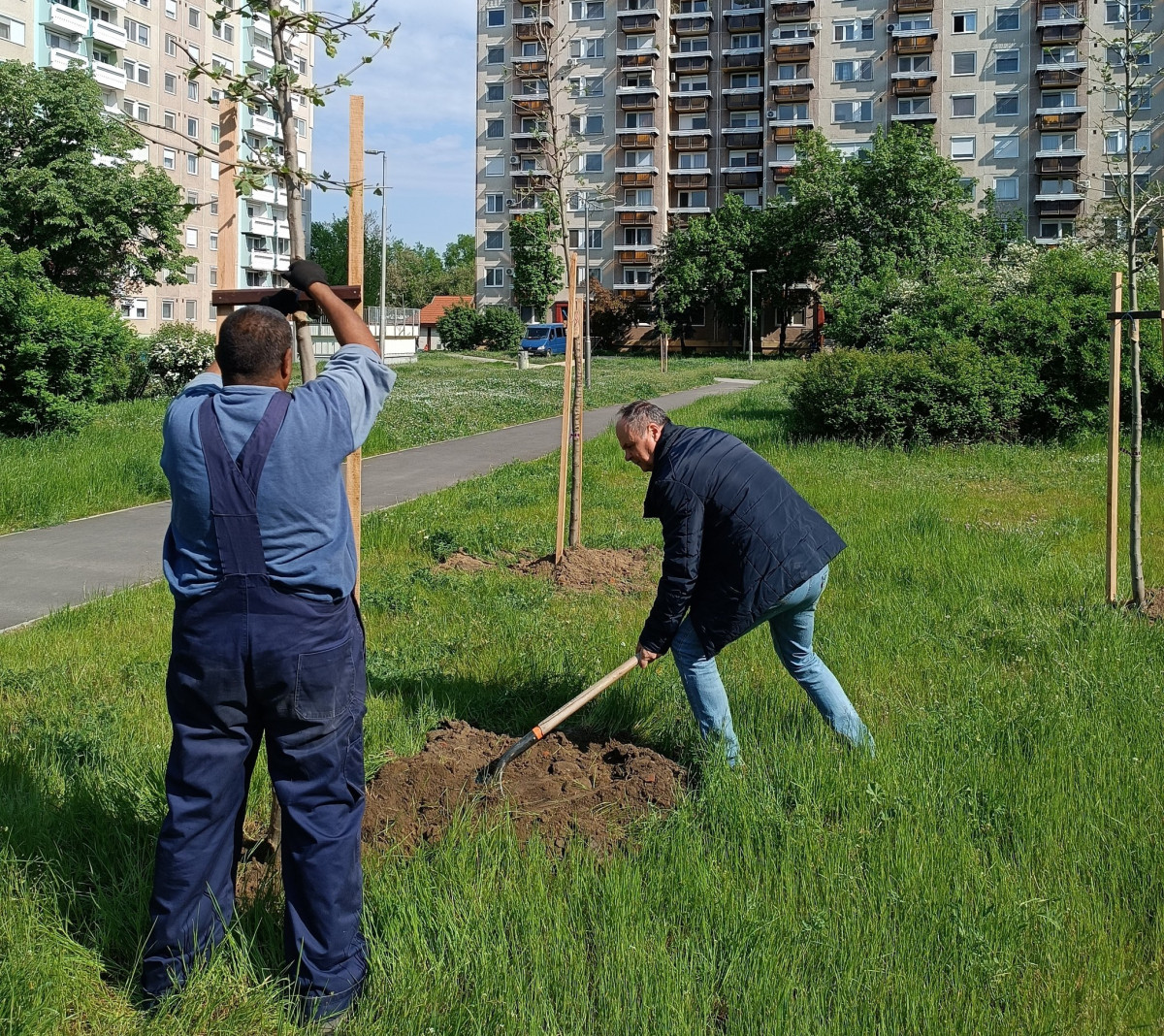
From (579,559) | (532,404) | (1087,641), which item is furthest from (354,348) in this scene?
(532,404)

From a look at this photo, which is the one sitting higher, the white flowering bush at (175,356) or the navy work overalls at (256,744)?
the white flowering bush at (175,356)

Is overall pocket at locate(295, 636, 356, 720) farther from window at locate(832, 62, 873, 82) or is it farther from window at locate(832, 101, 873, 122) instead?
window at locate(832, 62, 873, 82)

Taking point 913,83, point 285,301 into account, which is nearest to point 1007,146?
point 913,83

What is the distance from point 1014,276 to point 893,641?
15079mm

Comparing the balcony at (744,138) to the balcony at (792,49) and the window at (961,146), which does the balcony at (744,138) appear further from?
the window at (961,146)

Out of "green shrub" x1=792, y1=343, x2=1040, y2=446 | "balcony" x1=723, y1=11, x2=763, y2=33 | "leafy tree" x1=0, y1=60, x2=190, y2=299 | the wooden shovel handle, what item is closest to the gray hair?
the wooden shovel handle

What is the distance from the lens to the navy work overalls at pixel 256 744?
3023mm

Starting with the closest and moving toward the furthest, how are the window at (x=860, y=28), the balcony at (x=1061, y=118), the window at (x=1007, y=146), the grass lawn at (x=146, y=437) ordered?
1. the grass lawn at (x=146, y=437)
2. the balcony at (x=1061, y=118)
3. the window at (x=1007, y=146)
4. the window at (x=860, y=28)

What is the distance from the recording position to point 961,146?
78.9 m

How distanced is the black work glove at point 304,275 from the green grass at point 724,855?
1871 millimetres

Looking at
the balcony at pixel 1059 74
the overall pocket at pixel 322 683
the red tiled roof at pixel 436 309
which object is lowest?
the overall pocket at pixel 322 683

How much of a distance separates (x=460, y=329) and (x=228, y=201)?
7810cm

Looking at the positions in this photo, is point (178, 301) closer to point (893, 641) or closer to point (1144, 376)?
point (1144, 376)

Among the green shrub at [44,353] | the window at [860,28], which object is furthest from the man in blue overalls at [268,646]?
the window at [860,28]
